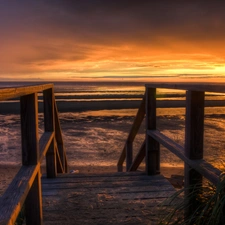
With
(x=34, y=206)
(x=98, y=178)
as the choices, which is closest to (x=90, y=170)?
(x=98, y=178)

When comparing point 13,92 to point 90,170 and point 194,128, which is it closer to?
point 194,128

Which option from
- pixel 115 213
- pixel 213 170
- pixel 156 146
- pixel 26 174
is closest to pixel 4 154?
pixel 156 146

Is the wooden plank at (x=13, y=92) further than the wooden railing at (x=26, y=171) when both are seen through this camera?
No

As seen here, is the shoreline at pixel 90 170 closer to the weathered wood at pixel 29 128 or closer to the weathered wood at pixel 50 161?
the weathered wood at pixel 50 161

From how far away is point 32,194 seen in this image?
2.31 m

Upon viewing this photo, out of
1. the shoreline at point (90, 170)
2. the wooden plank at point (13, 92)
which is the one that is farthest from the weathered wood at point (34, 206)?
the shoreline at point (90, 170)

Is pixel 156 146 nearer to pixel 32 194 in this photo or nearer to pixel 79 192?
pixel 79 192

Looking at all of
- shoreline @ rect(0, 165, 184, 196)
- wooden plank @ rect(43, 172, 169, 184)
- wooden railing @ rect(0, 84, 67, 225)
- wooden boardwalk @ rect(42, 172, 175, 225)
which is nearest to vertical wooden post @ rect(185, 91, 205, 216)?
wooden boardwalk @ rect(42, 172, 175, 225)

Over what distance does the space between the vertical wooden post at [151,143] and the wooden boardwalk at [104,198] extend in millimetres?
148

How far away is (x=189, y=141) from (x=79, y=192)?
6.01 feet

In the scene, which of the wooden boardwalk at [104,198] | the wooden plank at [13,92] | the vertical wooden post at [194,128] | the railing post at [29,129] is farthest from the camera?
the wooden boardwalk at [104,198]

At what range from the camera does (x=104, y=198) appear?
3.41 m

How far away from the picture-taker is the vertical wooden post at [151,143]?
4.10 meters

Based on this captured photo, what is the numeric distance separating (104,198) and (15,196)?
1921mm
